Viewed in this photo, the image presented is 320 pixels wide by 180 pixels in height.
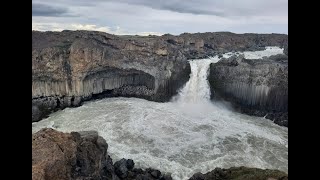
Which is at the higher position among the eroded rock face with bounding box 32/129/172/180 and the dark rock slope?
the dark rock slope

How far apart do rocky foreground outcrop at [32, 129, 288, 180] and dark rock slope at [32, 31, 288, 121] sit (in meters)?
20.4

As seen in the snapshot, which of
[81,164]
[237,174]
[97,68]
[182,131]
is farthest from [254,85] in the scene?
[81,164]

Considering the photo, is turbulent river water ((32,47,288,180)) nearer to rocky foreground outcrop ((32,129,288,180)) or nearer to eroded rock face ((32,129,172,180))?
rocky foreground outcrop ((32,129,288,180))

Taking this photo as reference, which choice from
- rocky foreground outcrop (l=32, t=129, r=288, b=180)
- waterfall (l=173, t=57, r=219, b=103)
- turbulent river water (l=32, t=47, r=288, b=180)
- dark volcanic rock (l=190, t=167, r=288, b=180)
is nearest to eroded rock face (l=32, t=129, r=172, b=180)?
rocky foreground outcrop (l=32, t=129, r=288, b=180)

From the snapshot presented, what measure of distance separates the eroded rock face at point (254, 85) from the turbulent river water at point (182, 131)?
1.55 m

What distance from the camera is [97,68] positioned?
45.5 meters

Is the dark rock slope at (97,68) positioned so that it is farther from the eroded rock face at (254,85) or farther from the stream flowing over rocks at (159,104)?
the eroded rock face at (254,85)

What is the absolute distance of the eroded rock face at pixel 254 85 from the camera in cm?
4209

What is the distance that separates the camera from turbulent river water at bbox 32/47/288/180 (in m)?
27.6

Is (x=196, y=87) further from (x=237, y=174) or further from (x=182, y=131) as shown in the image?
(x=237, y=174)

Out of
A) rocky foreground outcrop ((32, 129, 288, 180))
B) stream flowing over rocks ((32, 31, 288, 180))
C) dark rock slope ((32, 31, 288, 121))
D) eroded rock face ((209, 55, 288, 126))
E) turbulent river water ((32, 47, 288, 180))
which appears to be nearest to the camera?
rocky foreground outcrop ((32, 129, 288, 180))

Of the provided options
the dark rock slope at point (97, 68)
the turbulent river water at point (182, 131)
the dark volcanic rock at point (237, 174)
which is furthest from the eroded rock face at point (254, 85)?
the dark volcanic rock at point (237, 174)
